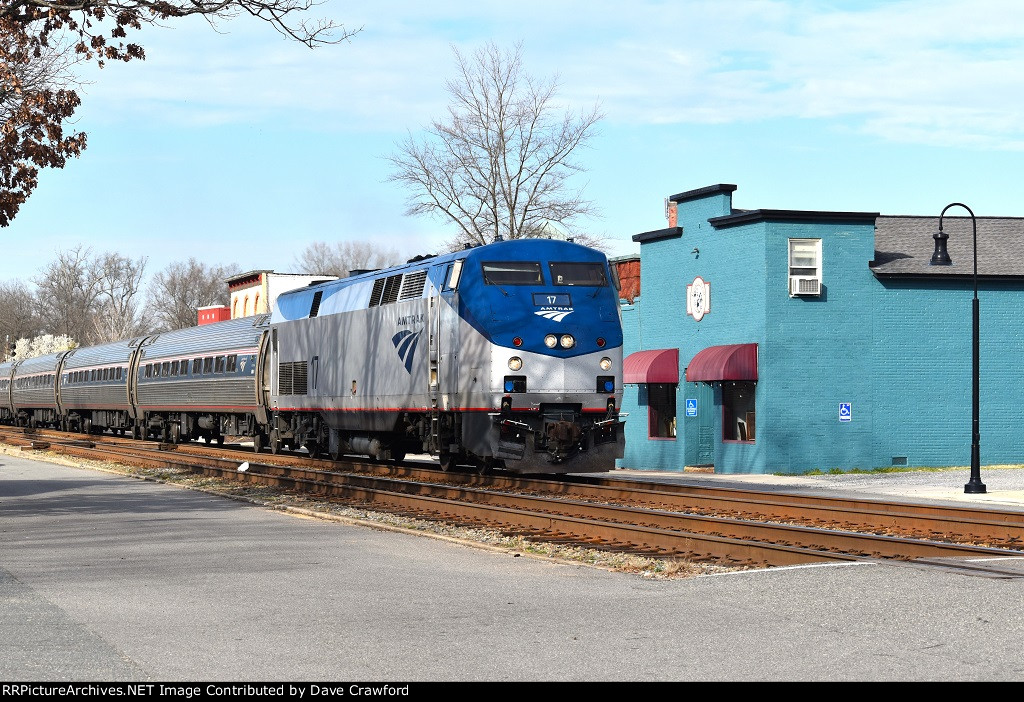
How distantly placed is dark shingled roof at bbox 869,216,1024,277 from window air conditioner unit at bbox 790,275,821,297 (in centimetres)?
180

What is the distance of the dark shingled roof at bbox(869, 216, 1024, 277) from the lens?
32.5m

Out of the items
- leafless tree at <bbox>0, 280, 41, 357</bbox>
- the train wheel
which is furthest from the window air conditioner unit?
leafless tree at <bbox>0, 280, 41, 357</bbox>

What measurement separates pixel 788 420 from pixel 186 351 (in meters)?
19.7

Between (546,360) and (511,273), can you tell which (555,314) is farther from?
(511,273)

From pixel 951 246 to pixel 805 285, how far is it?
20.5 feet

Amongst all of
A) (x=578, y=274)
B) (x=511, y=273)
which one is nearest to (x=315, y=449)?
(x=511, y=273)

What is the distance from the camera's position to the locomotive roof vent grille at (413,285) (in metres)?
23.5

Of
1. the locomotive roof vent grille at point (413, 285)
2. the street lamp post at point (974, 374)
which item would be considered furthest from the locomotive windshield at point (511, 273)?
the street lamp post at point (974, 374)

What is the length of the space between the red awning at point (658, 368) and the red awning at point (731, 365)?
2.11 metres

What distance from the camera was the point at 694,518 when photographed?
15398 mm

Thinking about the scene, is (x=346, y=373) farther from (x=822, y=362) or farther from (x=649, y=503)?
(x=822, y=362)
